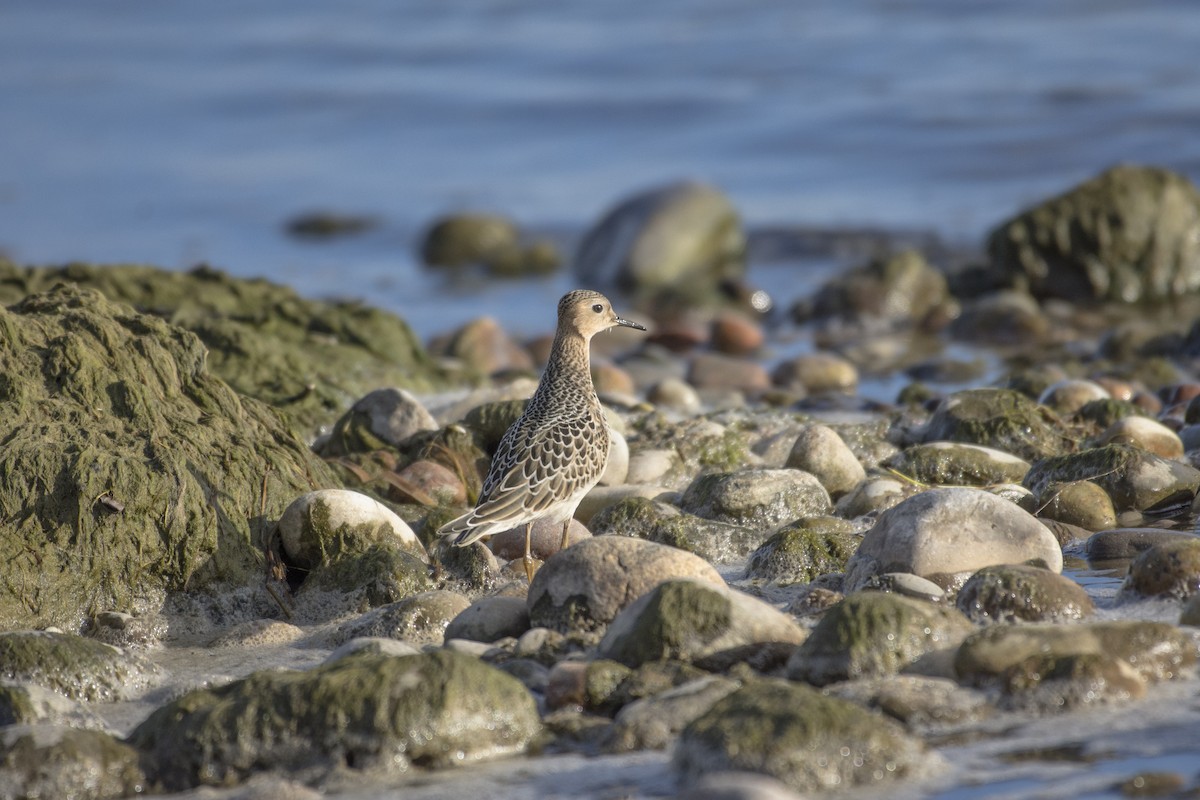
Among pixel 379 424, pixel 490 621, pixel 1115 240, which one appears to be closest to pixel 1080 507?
pixel 490 621

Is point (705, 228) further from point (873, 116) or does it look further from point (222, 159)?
point (222, 159)

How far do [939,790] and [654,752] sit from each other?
2.59 feet

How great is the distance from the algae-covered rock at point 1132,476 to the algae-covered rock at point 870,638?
2.20 metres

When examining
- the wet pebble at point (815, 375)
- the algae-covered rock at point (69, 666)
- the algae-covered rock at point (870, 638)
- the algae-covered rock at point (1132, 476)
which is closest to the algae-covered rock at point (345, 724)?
the algae-covered rock at point (69, 666)

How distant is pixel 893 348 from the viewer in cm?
1206

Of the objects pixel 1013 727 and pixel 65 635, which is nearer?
pixel 1013 727

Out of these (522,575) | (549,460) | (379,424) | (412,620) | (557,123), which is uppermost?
(557,123)

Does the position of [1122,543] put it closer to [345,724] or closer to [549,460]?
[549,460]

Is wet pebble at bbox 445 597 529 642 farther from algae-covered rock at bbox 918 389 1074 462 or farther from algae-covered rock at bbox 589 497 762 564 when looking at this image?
algae-covered rock at bbox 918 389 1074 462

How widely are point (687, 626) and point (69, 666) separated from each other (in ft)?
6.57

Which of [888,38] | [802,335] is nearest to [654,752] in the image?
[802,335]

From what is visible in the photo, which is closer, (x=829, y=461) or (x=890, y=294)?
(x=829, y=461)

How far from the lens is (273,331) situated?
9508 mm

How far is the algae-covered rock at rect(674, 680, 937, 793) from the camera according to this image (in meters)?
3.77
